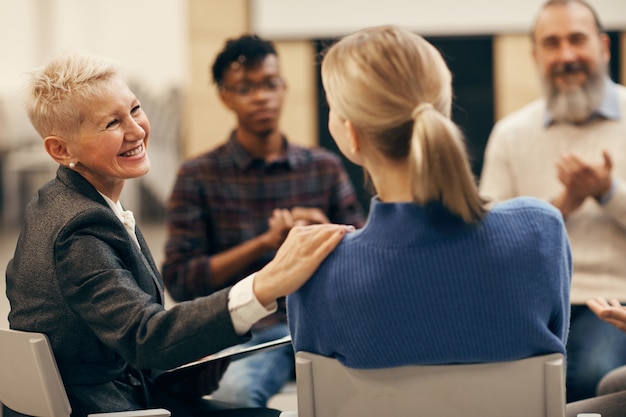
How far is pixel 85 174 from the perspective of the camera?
1.68 meters

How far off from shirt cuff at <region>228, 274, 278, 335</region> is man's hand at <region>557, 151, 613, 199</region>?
1.46m

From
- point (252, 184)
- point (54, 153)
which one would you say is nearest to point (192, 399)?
point (54, 153)

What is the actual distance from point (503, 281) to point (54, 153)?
92cm

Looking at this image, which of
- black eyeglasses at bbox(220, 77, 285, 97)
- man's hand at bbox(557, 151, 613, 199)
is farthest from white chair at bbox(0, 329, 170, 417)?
man's hand at bbox(557, 151, 613, 199)

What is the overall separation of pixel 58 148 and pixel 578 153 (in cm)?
192

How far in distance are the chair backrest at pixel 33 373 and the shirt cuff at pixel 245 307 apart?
360 mm

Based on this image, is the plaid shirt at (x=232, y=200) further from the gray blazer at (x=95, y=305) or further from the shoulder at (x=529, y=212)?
the shoulder at (x=529, y=212)

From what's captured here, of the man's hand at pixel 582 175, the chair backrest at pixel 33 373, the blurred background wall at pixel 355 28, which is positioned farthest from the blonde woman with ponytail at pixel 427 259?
the blurred background wall at pixel 355 28

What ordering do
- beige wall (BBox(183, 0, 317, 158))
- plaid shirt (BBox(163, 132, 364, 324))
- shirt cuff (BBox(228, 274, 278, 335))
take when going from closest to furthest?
1. shirt cuff (BBox(228, 274, 278, 335))
2. plaid shirt (BBox(163, 132, 364, 324))
3. beige wall (BBox(183, 0, 317, 158))

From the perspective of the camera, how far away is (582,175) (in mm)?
2584

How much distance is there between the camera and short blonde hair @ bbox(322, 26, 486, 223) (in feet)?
4.26

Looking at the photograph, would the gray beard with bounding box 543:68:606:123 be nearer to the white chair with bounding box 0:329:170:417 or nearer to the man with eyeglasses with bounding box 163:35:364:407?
the man with eyeglasses with bounding box 163:35:364:407

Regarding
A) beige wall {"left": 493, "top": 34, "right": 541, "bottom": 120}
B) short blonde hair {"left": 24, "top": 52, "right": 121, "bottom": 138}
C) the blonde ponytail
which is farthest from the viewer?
beige wall {"left": 493, "top": 34, "right": 541, "bottom": 120}

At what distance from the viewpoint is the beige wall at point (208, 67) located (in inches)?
201
